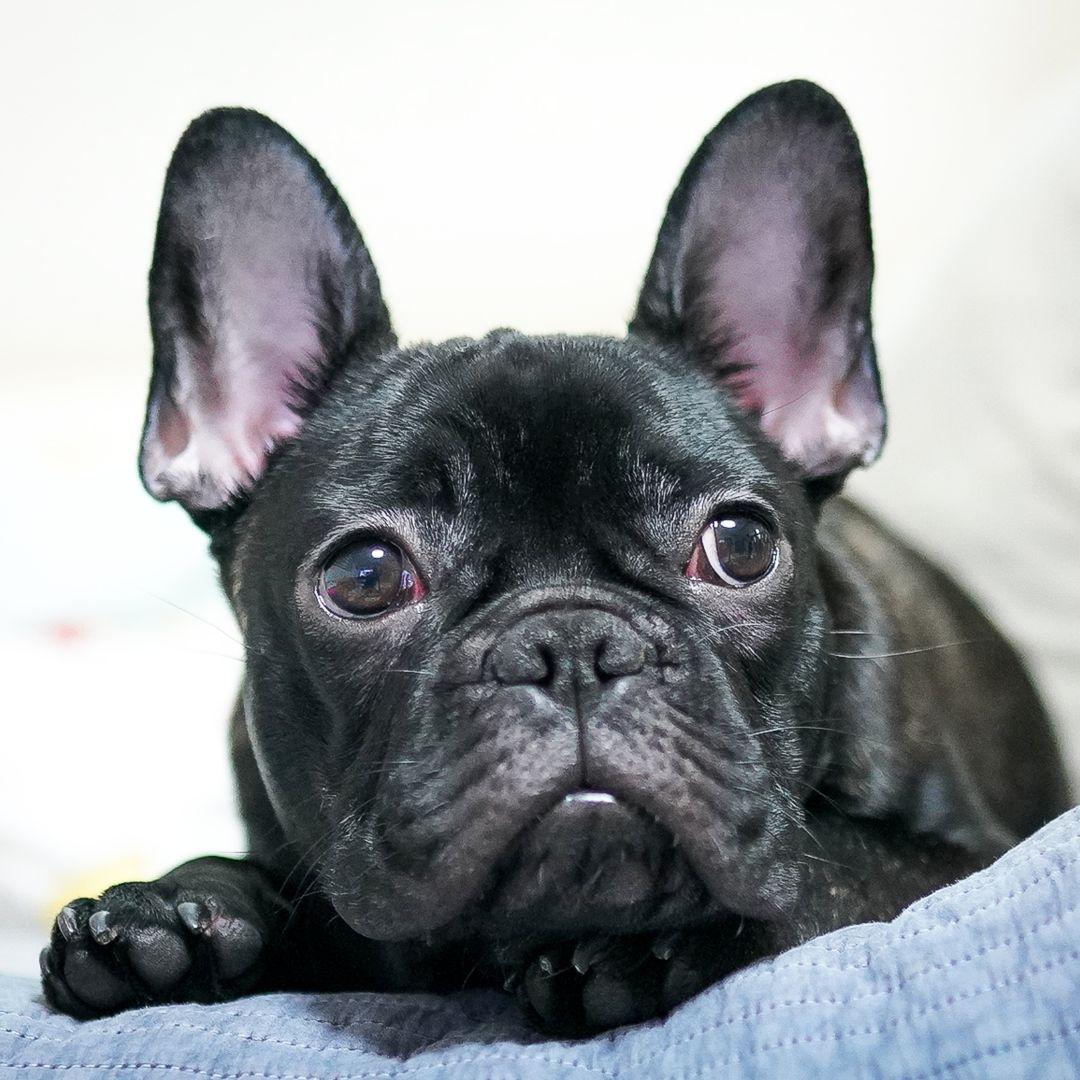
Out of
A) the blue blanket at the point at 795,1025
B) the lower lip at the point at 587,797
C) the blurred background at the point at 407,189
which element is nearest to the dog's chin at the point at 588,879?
the lower lip at the point at 587,797

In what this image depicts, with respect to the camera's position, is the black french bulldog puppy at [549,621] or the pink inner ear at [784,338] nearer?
the black french bulldog puppy at [549,621]

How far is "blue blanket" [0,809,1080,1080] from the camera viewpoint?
1.00m

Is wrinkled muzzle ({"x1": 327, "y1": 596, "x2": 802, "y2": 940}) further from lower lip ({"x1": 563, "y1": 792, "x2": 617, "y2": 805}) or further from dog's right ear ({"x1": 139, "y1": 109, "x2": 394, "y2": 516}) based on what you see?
dog's right ear ({"x1": 139, "y1": 109, "x2": 394, "y2": 516})

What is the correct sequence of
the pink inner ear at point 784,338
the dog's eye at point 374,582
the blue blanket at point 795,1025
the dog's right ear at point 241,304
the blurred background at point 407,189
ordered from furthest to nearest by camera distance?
the blurred background at point 407,189, the pink inner ear at point 784,338, the dog's right ear at point 241,304, the dog's eye at point 374,582, the blue blanket at point 795,1025

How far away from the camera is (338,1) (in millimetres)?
3309

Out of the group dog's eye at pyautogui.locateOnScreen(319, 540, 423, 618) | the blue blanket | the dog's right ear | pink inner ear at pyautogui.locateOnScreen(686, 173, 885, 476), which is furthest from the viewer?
pink inner ear at pyautogui.locateOnScreen(686, 173, 885, 476)

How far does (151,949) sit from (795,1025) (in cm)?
70

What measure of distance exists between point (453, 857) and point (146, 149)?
289 centimetres

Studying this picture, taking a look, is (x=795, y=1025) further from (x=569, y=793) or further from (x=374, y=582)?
(x=374, y=582)

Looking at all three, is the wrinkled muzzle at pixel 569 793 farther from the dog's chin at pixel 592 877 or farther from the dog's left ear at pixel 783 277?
the dog's left ear at pixel 783 277

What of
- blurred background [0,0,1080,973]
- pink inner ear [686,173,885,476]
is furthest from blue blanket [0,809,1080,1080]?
blurred background [0,0,1080,973]

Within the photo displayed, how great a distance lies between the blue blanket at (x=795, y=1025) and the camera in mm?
996

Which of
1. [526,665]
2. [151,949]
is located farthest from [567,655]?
[151,949]

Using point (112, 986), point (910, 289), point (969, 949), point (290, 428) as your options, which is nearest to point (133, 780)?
point (290, 428)
